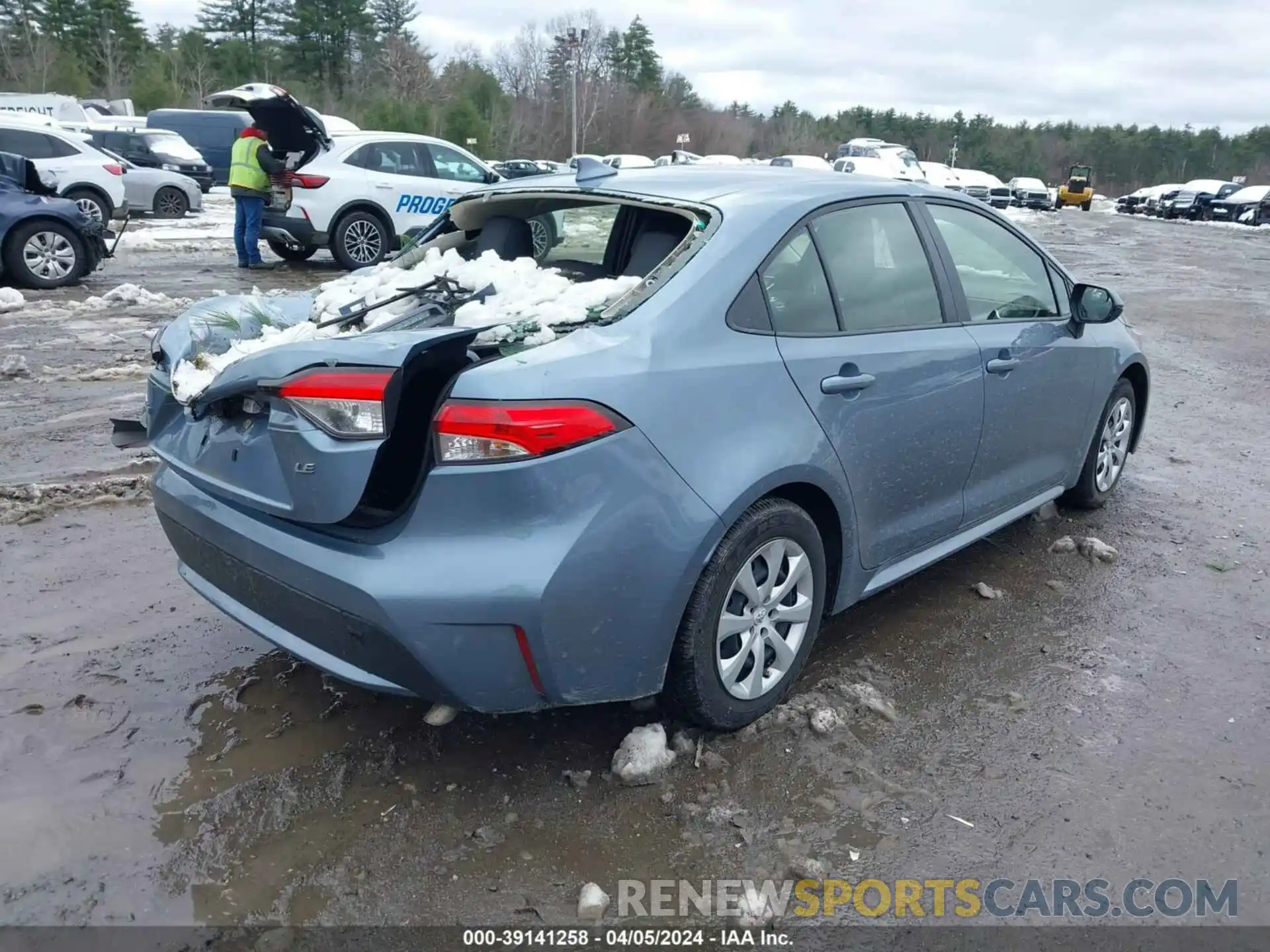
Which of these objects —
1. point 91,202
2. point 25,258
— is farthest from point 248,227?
point 91,202

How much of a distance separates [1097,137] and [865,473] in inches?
4524

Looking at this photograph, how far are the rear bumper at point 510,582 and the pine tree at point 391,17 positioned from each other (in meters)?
71.5

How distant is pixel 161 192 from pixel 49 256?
10.5 meters

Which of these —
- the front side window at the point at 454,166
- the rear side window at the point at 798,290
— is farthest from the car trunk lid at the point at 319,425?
the front side window at the point at 454,166

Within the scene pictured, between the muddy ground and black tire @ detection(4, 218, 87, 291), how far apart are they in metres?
7.57

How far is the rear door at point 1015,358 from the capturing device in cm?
379

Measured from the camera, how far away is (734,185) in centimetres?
333

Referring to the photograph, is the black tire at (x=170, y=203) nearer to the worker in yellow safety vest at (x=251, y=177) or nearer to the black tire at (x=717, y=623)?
the worker in yellow safety vest at (x=251, y=177)

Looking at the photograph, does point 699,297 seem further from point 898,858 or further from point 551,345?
point 898,858

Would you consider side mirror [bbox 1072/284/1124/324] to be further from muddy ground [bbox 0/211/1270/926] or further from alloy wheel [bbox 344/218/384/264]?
alloy wheel [bbox 344/218/384/264]

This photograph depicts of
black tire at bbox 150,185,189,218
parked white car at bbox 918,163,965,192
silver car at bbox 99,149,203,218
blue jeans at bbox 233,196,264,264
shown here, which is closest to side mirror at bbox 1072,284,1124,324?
blue jeans at bbox 233,196,264,264

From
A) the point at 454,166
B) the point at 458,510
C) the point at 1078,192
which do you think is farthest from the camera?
the point at 1078,192

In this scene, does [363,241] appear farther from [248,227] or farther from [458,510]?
[458,510]

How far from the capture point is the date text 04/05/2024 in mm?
2283
